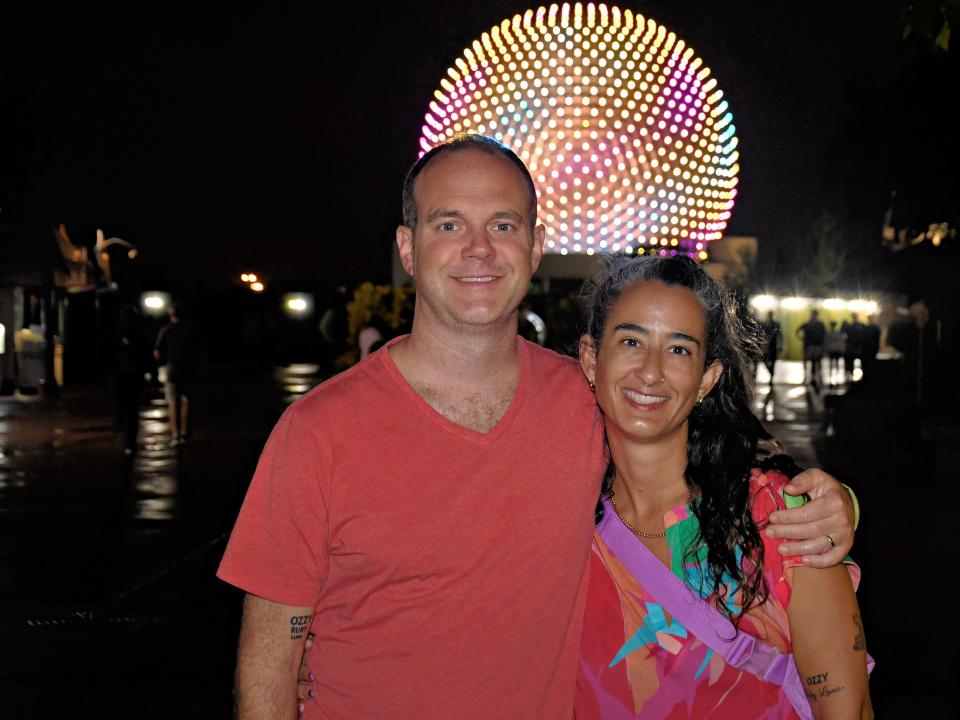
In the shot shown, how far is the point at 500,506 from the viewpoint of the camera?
2.38 m

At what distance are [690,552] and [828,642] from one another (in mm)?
355

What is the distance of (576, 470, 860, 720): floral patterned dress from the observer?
2.38 m

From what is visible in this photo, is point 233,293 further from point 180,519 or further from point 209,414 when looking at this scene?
point 180,519

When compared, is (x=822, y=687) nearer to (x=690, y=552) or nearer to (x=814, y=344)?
(x=690, y=552)

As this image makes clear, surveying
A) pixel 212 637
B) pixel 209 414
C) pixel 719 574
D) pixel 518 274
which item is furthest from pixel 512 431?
pixel 209 414

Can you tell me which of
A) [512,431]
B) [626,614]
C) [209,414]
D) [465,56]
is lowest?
[209,414]

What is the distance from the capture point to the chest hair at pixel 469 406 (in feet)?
8.19

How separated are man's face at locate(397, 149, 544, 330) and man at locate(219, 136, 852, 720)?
0.06 metres

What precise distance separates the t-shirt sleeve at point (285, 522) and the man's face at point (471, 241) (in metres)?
0.48

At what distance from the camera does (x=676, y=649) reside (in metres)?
2.39

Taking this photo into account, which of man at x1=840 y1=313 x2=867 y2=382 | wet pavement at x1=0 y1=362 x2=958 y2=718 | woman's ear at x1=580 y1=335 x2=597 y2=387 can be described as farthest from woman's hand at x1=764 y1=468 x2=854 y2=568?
man at x1=840 y1=313 x2=867 y2=382

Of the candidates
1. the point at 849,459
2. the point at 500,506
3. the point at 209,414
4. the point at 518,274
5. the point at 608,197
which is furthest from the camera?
the point at 608,197

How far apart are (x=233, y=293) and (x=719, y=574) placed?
35465 millimetres

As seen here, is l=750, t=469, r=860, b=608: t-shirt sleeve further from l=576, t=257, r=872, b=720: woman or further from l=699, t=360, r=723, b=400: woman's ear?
l=699, t=360, r=723, b=400: woman's ear
